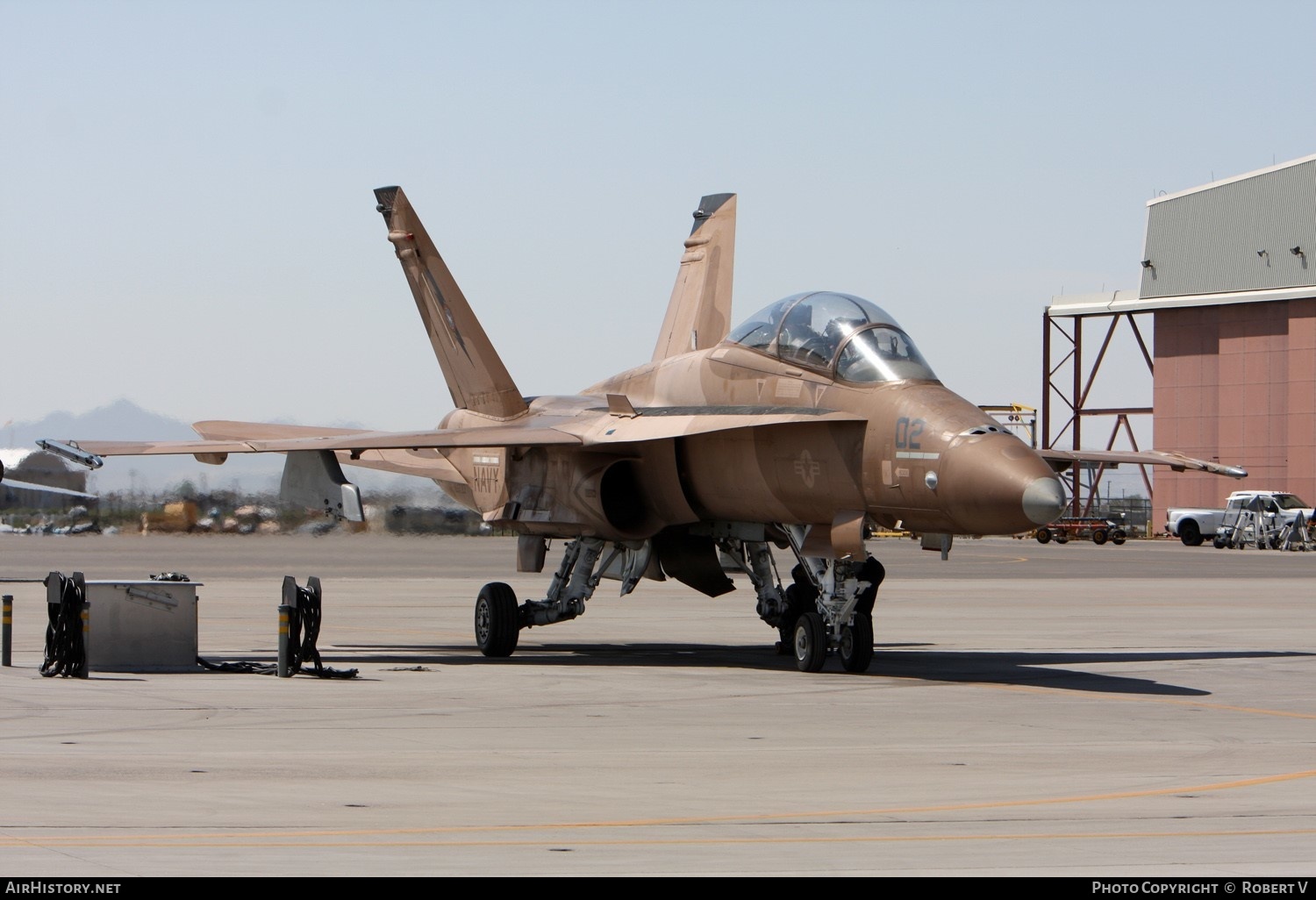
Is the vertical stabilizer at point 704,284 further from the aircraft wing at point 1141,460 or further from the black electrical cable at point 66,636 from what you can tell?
the black electrical cable at point 66,636

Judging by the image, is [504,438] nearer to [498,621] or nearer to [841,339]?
[498,621]

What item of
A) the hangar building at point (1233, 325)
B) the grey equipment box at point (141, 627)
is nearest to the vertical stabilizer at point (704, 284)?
the grey equipment box at point (141, 627)

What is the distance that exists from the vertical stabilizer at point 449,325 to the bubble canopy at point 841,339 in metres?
5.05

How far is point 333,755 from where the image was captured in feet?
33.3

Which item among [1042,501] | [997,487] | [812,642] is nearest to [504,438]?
[812,642]

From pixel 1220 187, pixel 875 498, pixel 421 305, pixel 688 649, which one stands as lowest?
pixel 688 649

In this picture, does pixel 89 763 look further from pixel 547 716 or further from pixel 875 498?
pixel 875 498

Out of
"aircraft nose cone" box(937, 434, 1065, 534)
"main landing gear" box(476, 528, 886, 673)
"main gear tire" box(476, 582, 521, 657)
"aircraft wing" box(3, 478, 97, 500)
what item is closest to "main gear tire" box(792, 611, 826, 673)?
"main landing gear" box(476, 528, 886, 673)

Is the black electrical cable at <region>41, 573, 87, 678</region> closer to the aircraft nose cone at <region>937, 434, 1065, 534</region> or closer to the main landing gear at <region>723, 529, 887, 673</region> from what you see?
the main landing gear at <region>723, 529, 887, 673</region>

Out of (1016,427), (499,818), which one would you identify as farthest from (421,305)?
(1016,427)

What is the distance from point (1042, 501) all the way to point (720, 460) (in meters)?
4.11

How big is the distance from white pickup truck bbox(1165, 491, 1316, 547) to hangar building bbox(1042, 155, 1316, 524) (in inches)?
153

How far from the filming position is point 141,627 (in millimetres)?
15648

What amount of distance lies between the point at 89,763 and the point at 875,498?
7.31 metres
